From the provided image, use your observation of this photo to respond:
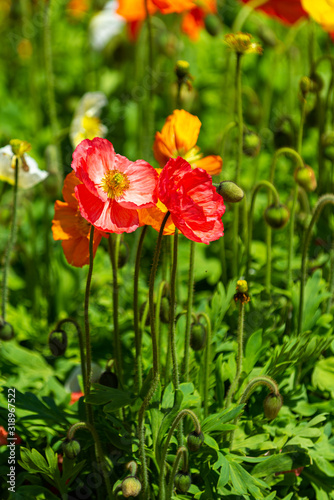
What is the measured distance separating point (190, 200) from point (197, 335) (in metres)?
0.41

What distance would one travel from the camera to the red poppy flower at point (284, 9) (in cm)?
235

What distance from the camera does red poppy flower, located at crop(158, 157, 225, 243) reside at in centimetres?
103

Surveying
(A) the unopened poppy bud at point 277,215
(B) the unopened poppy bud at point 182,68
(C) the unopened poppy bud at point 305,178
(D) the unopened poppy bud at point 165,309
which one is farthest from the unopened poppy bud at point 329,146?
(D) the unopened poppy bud at point 165,309

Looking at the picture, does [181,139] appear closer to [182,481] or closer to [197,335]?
[197,335]

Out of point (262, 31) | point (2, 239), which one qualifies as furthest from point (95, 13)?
point (2, 239)

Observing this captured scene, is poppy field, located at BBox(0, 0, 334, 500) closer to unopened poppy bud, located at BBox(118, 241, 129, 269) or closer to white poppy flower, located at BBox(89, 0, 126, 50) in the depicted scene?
unopened poppy bud, located at BBox(118, 241, 129, 269)

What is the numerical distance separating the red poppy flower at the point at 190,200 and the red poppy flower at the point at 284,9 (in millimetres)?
1494

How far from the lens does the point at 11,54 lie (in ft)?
10.4

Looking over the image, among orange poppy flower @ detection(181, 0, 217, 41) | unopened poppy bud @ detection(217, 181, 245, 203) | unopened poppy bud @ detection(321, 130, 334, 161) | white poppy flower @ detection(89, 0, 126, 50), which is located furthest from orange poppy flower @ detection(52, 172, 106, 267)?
white poppy flower @ detection(89, 0, 126, 50)

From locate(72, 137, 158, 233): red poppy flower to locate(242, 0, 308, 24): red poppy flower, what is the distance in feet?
4.84

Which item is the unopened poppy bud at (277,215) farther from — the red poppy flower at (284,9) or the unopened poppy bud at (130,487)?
the red poppy flower at (284,9)

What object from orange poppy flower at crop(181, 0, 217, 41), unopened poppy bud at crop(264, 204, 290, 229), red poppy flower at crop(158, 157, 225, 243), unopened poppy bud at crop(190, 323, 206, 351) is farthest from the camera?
orange poppy flower at crop(181, 0, 217, 41)

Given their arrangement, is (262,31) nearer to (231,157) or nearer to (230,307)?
(231,157)

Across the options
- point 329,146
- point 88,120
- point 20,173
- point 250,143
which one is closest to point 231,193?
point 250,143
